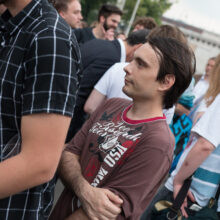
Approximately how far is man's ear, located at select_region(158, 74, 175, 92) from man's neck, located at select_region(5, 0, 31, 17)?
2.80ft

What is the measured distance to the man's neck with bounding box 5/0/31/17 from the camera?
91 cm

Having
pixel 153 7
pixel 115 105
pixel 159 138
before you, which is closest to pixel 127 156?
pixel 159 138

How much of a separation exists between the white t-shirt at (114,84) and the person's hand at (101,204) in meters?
1.25

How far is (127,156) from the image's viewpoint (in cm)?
130

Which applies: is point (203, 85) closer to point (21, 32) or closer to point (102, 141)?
point (102, 141)

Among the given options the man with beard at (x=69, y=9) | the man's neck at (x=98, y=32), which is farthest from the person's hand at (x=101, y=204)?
the man's neck at (x=98, y=32)

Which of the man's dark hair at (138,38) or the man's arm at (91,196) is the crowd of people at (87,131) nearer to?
the man's arm at (91,196)

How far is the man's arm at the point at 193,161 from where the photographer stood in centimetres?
188

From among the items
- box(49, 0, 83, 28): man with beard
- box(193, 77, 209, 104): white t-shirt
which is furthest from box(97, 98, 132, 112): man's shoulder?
box(193, 77, 209, 104): white t-shirt

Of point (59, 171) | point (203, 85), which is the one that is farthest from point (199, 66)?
point (59, 171)

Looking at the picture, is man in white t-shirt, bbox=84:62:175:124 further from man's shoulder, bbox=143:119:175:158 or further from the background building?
the background building

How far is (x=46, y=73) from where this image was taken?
0.81 metres

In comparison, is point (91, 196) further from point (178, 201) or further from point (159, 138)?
point (178, 201)

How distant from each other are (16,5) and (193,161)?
5.29 feet
